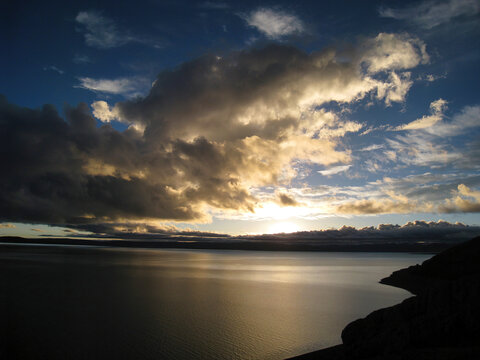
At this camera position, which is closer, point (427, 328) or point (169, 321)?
point (427, 328)

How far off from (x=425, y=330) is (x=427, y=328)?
0.33 feet

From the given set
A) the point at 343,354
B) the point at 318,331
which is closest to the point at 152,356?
the point at 343,354

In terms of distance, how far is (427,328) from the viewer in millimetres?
9438

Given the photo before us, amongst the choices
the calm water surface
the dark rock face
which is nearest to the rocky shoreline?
the dark rock face

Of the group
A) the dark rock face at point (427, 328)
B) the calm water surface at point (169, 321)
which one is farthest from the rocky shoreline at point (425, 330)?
the calm water surface at point (169, 321)

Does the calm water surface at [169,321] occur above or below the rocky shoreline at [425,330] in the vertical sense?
below

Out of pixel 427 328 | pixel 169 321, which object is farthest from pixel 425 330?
pixel 169 321

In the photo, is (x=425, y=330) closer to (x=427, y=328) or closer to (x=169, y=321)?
(x=427, y=328)

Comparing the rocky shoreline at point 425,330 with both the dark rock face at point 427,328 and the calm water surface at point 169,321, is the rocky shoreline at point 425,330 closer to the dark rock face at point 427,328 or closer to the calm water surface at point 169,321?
the dark rock face at point 427,328

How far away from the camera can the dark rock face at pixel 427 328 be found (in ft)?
28.6

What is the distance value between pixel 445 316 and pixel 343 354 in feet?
11.8

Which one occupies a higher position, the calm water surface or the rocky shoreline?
the rocky shoreline

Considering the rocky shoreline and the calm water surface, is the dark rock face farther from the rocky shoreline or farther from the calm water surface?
the calm water surface

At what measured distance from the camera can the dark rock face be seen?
8.70 meters
